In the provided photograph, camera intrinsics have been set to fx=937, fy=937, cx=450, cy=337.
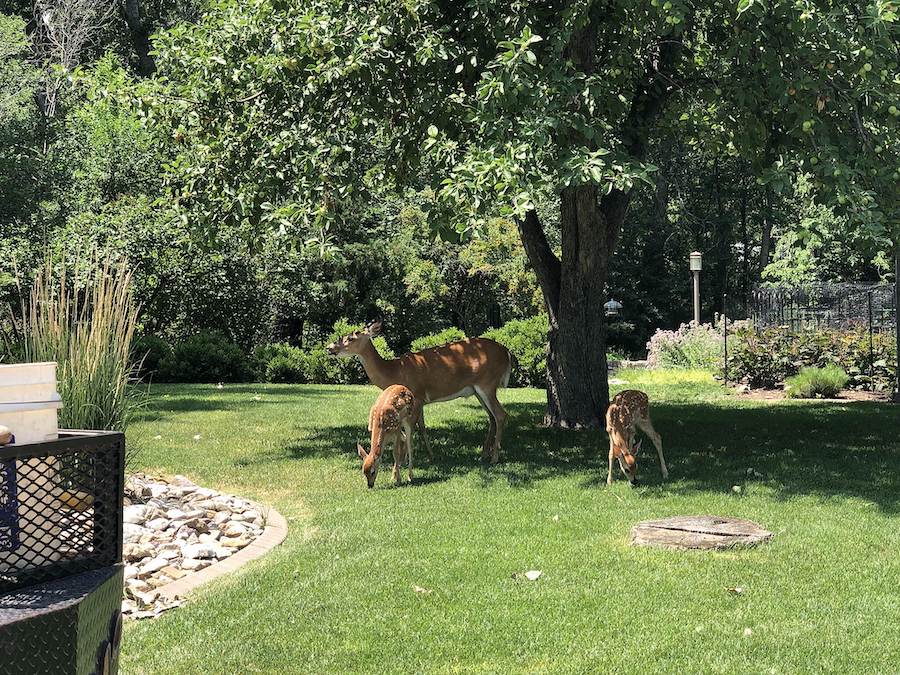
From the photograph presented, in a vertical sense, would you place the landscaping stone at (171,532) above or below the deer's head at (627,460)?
below

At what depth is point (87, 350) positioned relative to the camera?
6988mm

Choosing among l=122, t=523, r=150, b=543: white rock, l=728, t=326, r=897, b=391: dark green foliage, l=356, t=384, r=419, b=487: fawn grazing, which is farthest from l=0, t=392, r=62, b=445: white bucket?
l=728, t=326, r=897, b=391: dark green foliage

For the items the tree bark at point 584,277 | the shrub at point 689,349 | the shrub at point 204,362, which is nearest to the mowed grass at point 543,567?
the tree bark at point 584,277

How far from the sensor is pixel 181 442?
11102mm

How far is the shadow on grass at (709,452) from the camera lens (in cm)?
867

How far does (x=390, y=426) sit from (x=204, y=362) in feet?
42.5

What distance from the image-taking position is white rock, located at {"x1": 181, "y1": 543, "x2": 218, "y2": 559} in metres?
6.41

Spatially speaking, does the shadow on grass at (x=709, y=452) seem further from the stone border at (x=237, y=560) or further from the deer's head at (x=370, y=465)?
the stone border at (x=237, y=560)

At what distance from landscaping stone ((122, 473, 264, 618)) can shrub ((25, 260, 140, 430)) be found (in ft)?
2.72

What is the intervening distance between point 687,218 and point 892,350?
68.1 ft

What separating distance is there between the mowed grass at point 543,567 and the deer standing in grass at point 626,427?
222 millimetres

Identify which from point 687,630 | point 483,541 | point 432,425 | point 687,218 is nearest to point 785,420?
point 432,425

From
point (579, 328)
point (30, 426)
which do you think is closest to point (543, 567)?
point (30, 426)

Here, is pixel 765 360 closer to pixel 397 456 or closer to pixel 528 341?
pixel 528 341
